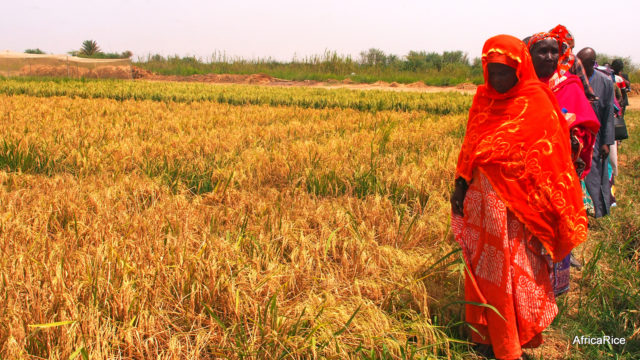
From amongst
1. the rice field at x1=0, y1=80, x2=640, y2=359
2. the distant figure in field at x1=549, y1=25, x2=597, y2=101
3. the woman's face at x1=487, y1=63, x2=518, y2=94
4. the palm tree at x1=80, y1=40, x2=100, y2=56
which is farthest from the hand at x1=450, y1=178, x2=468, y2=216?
the palm tree at x1=80, y1=40, x2=100, y2=56

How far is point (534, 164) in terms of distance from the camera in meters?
2.08

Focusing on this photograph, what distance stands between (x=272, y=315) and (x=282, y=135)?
14.3 feet

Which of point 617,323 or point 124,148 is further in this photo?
point 124,148

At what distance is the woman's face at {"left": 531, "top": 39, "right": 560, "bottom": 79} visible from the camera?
104 inches

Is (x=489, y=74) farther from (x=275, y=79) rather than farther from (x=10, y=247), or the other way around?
(x=275, y=79)

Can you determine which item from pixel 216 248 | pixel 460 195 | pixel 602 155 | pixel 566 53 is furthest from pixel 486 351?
pixel 602 155

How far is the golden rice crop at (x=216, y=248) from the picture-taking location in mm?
1840

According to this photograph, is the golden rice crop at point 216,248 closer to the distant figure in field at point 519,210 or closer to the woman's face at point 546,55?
the distant figure in field at point 519,210

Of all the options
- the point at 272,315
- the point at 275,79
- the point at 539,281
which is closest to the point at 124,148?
the point at 272,315

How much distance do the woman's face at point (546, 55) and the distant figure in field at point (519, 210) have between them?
0.62m

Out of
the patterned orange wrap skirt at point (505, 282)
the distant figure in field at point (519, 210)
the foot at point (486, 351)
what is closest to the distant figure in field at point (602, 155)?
the distant figure in field at point (519, 210)

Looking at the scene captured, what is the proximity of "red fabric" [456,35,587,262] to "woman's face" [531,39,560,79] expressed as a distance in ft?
2.10

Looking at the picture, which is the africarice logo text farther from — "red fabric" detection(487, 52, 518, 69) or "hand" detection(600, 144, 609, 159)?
"hand" detection(600, 144, 609, 159)

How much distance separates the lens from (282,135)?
20.0ft
